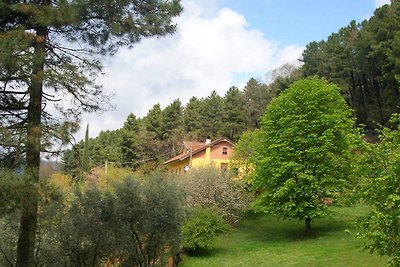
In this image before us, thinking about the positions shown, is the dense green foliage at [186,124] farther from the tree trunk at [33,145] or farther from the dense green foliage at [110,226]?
the tree trunk at [33,145]

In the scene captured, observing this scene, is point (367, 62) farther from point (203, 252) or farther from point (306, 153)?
point (203, 252)

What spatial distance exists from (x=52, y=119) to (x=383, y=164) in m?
7.16

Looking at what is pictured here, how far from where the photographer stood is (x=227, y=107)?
5931 centimetres

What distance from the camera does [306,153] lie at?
23203mm

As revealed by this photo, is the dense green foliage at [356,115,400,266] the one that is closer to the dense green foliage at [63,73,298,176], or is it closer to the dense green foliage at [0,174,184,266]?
the dense green foliage at [0,174,184,266]


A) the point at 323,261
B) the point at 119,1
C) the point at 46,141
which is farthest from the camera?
the point at 323,261

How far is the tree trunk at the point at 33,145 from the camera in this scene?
860 centimetres

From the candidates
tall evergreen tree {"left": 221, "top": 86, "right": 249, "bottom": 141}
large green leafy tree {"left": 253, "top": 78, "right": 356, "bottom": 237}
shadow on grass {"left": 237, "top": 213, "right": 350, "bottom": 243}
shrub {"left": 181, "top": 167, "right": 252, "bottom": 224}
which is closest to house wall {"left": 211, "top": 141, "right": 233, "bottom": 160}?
tall evergreen tree {"left": 221, "top": 86, "right": 249, "bottom": 141}

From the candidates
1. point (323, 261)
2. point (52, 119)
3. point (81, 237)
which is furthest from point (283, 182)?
point (52, 119)

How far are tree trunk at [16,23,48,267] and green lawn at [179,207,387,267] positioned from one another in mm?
10929

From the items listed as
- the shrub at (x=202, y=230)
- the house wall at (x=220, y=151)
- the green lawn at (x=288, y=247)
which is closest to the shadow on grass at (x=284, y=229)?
the green lawn at (x=288, y=247)

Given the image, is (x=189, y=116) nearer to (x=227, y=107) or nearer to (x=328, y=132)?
(x=227, y=107)

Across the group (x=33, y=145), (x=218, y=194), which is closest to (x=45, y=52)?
(x=33, y=145)

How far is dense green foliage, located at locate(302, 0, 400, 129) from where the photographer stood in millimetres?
41031
